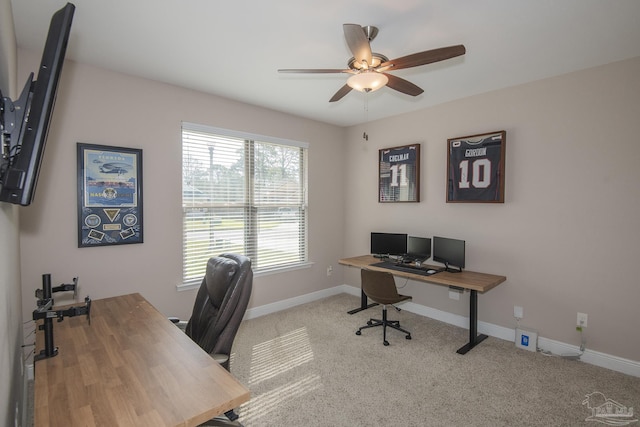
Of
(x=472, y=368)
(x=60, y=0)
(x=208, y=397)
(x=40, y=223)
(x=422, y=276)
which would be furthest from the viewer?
(x=422, y=276)

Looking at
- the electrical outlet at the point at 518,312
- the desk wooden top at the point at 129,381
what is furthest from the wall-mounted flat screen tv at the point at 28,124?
the electrical outlet at the point at 518,312

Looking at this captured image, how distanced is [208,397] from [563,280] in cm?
335

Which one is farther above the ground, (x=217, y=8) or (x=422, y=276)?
(x=217, y=8)

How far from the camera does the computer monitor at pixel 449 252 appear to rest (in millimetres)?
3407

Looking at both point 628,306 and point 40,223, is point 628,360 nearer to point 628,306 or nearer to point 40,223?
point 628,306

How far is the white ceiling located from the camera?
1.95 metres

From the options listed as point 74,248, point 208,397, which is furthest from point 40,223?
point 208,397

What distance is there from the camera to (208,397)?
3.70 feet

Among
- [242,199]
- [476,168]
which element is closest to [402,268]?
[476,168]

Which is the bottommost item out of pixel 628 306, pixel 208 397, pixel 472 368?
pixel 472 368

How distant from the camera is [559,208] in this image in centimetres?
296

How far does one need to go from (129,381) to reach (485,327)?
140 inches

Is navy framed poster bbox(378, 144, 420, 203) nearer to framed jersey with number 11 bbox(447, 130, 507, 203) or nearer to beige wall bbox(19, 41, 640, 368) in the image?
beige wall bbox(19, 41, 640, 368)

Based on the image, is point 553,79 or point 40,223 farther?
point 553,79
